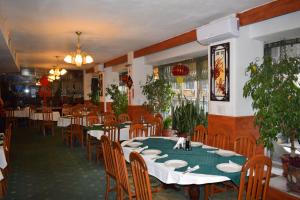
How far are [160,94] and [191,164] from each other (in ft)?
14.5

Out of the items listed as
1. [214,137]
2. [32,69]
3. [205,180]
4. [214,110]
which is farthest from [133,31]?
→ [32,69]

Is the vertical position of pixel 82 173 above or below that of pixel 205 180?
below

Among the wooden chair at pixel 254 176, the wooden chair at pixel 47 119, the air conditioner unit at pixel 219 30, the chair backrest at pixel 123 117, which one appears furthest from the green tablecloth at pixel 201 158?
the wooden chair at pixel 47 119

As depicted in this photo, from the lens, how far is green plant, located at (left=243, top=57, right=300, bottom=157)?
321cm

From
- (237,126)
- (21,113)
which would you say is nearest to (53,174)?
(237,126)

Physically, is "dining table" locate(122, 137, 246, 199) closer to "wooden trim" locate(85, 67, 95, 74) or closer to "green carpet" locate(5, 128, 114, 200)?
"green carpet" locate(5, 128, 114, 200)

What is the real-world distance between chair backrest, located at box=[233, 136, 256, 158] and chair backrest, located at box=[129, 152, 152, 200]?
1.64 metres

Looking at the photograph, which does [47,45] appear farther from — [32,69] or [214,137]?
[32,69]

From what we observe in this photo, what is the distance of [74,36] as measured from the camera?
5762 millimetres

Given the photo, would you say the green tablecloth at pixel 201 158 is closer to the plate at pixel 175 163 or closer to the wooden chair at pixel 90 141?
the plate at pixel 175 163

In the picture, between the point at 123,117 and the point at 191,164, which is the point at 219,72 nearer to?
the point at 191,164

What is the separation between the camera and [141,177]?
2.38 meters

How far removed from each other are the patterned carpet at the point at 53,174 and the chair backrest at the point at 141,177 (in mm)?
1403

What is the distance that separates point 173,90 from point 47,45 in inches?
141
